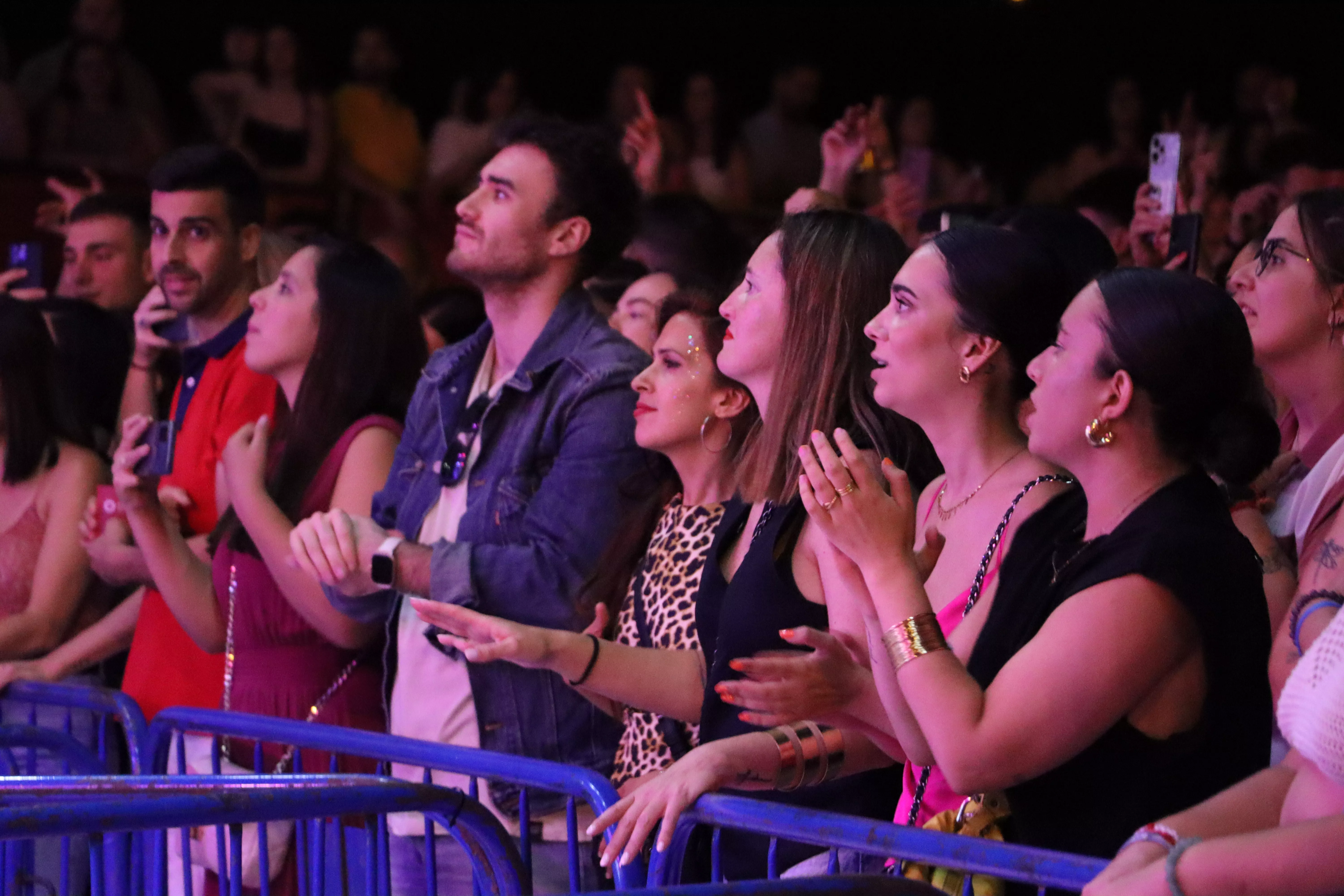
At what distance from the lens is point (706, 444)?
276 cm

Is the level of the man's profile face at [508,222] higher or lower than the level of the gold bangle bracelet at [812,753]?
higher

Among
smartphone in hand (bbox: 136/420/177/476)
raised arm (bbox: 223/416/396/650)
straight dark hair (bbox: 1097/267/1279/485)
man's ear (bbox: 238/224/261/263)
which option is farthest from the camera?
man's ear (bbox: 238/224/261/263)

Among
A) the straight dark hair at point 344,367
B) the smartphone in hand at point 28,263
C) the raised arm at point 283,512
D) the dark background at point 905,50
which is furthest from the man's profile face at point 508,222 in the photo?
the dark background at point 905,50

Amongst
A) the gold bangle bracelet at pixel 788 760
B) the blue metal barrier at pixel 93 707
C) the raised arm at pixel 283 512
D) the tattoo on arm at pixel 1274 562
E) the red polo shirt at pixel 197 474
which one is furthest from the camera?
the red polo shirt at pixel 197 474

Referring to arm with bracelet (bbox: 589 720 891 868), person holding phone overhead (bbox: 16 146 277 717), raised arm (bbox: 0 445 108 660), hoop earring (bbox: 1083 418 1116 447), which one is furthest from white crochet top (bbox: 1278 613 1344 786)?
raised arm (bbox: 0 445 108 660)

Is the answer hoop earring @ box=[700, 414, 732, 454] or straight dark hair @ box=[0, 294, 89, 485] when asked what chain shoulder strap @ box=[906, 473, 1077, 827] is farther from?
straight dark hair @ box=[0, 294, 89, 485]

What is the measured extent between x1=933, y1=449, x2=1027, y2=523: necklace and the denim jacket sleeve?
2.59 ft

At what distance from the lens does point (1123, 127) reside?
7.82m

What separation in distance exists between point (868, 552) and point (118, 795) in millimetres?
881

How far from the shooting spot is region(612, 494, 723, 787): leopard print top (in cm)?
262

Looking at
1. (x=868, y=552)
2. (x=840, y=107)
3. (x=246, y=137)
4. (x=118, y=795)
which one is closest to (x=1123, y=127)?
(x=840, y=107)

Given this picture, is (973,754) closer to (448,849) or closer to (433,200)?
(448,849)

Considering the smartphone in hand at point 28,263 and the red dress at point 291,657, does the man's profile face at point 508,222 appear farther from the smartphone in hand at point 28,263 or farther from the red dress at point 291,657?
the smartphone in hand at point 28,263

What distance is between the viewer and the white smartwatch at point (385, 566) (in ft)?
9.10
